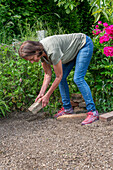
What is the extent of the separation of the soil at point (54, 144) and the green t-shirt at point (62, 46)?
856mm

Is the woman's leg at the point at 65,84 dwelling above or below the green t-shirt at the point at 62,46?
below

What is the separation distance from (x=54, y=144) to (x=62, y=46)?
1141 mm

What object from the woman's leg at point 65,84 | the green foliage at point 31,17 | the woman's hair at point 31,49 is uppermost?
the green foliage at point 31,17

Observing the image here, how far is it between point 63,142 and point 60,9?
4.99m

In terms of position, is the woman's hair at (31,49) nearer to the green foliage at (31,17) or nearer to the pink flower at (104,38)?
the pink flower at (104,38)

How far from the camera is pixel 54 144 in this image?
210 cm

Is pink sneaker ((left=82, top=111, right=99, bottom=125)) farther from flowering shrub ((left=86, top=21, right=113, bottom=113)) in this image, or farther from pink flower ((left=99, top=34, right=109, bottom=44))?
pink flower ((left=99, top=34, right=109, bottom=44))

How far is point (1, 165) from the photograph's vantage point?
5.71 feet

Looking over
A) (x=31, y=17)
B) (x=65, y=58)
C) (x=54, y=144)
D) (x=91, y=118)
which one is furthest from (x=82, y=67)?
(x=31, y=17)

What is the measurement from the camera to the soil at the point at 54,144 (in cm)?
170

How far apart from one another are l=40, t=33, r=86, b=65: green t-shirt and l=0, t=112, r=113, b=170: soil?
Answer: 2.81 ft

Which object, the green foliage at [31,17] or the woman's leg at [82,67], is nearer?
the woman's leg at [82,67]

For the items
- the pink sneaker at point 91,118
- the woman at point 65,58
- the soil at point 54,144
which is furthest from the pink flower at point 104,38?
the soil at point 54,144

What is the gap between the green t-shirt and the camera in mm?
2238
